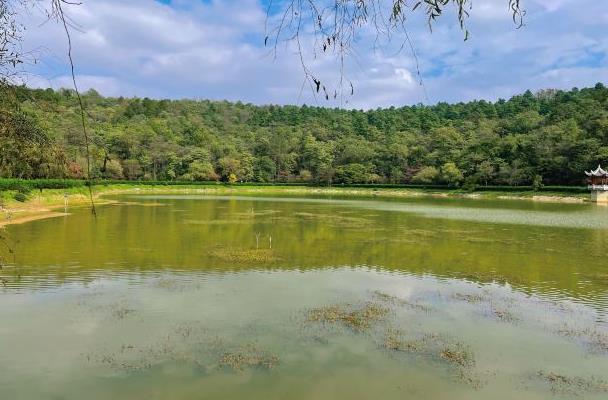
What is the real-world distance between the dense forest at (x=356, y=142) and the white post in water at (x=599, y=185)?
15.5ft

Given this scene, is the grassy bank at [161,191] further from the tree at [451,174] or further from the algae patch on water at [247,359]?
the algae patch on water at [247,359]

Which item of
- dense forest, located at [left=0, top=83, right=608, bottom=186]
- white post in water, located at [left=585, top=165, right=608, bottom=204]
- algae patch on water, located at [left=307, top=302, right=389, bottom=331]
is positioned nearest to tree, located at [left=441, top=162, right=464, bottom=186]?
dense forest, located at [left=0, top=83, right=608, bottom=186]

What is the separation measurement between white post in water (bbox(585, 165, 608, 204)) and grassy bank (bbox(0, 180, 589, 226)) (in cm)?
156

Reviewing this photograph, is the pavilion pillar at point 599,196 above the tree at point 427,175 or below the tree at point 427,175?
below

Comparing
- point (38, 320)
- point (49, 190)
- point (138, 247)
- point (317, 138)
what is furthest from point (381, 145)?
point (38, 320)

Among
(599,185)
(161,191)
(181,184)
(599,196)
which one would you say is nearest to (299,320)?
(599,196)

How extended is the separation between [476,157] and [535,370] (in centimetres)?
7489

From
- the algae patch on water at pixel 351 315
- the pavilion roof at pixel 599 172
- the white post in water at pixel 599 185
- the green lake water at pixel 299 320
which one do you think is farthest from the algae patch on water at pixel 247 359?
the pavilion roof at pixel 599 172

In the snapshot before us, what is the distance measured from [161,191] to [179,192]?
2855 mm

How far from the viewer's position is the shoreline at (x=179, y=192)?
3344 cm

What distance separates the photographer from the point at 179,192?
260ft

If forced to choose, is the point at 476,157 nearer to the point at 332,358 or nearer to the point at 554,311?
the point at 554,311

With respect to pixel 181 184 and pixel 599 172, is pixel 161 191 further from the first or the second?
pixel 599 172

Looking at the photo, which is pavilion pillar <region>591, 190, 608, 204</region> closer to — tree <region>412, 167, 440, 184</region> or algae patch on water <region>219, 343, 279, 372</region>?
tree <region>412, 167, 440, 184</region>
